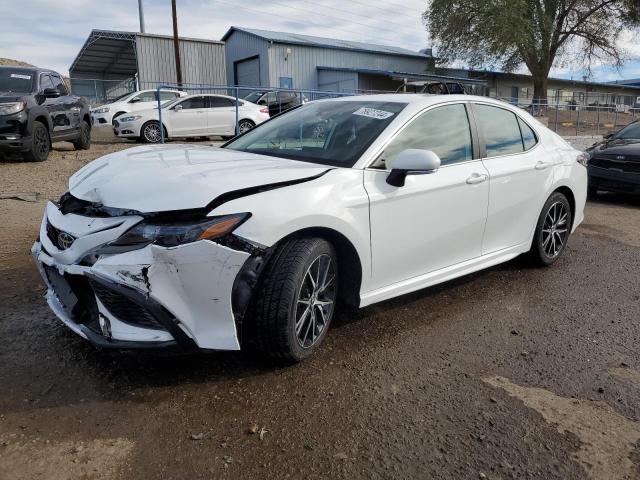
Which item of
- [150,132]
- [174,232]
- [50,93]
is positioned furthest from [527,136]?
[150,132]

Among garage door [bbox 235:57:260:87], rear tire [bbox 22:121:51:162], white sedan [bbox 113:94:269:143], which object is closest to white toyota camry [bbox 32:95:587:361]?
rear tire [bbox 22:121:51:162]

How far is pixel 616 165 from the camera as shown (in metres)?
8.37

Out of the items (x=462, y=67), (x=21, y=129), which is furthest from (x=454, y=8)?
(x=21, y=129)

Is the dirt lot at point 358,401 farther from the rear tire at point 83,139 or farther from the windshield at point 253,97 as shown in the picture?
the windshield at point 253,97

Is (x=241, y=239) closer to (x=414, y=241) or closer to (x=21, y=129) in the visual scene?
(x=414, y=241)

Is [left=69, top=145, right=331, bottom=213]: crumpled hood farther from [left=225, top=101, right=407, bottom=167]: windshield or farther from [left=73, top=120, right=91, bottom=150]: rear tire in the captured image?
[left=73, top=120, right=91, bottom=150]: rear tire

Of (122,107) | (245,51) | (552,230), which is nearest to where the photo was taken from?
(552,230)

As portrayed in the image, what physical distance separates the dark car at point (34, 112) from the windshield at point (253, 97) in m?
5.09

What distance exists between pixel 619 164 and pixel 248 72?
28.5 meters

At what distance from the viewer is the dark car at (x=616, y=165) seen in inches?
320

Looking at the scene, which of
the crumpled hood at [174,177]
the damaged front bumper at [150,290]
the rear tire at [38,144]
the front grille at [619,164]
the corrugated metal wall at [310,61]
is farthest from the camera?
the corrugated metal wall at [310,61]

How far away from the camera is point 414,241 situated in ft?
11.0

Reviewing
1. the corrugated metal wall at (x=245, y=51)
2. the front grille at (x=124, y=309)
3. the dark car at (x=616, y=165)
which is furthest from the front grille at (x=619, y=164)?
the corrugated metal wall at (x=245, y=51)

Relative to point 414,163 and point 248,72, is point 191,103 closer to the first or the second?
point 414,163
